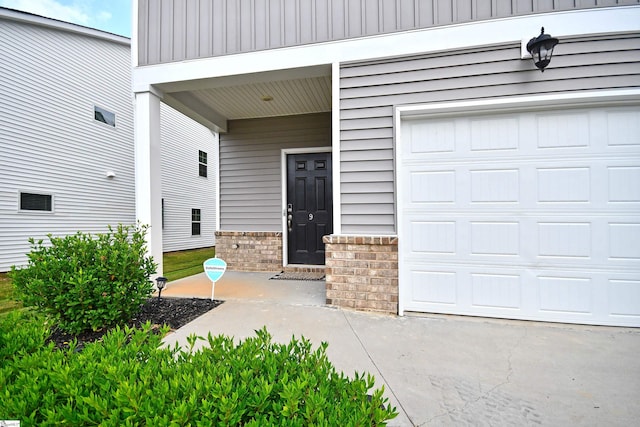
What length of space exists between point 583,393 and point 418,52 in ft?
10.5

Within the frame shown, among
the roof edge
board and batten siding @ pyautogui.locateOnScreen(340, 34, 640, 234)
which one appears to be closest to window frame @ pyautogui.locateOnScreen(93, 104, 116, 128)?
the roof edge

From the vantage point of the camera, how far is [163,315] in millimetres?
3043

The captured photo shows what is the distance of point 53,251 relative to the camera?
8.40ft

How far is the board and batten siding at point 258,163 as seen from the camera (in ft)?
17.9

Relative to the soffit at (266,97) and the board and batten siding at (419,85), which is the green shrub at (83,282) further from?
the soffit at (266,97)

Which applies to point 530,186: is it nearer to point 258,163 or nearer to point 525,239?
point 525,239

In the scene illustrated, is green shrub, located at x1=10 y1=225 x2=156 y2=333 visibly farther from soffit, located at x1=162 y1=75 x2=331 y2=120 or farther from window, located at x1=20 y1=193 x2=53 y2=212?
window, located at x1=20 y1=193 x2=53 y2=212

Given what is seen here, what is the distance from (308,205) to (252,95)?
2080 mm

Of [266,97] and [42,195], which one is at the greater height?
[266,97]

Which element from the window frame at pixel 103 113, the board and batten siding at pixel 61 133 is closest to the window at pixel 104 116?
the window frame at pixel 103 113

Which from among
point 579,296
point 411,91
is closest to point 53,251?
point 411,91

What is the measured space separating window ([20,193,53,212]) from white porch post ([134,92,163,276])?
4775 millimetres

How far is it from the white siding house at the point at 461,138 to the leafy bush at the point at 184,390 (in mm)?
2251

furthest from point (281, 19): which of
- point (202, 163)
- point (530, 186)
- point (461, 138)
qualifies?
point (202, 163)
